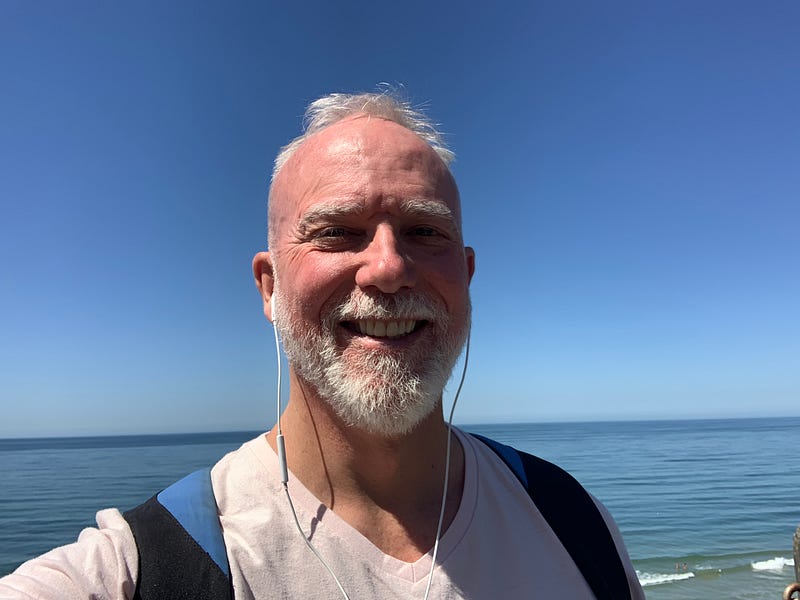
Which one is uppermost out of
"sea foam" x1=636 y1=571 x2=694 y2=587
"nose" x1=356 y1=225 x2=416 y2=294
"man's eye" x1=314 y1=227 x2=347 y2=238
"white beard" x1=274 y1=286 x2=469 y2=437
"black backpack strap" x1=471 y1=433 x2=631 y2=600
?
"man's eye" x1=314 y1=227 x2=347 y2=238

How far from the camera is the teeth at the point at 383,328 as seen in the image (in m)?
1.42

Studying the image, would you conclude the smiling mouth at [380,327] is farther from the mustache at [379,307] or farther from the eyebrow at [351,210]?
the eyebrow at [351,210]

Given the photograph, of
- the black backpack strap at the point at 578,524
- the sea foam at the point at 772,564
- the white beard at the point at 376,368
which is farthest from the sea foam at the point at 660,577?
the white beard at the point at 376,368

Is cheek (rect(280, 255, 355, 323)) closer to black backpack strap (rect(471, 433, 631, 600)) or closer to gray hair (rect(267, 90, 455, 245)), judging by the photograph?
gray hair (rect(267, 90, 455, 245))

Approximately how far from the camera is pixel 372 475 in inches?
58.9

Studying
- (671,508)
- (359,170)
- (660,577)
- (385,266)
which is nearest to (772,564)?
(660,577)

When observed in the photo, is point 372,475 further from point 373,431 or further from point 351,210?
point 351,210

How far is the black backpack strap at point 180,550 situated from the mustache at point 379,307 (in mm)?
632

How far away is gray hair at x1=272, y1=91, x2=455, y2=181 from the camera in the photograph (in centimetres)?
179

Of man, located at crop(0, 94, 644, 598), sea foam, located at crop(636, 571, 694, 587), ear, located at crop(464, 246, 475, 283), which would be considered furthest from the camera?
sea foam, located at crop(636, 571, 694, 587)

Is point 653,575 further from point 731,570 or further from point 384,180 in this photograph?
point 384,180

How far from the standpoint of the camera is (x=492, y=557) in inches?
54.9

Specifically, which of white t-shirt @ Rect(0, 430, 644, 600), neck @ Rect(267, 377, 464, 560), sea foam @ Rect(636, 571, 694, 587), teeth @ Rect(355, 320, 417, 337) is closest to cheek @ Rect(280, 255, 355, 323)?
Answer: teeth @ Rect(355, 320, 417, 337)

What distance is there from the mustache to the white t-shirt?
1.67 feet
